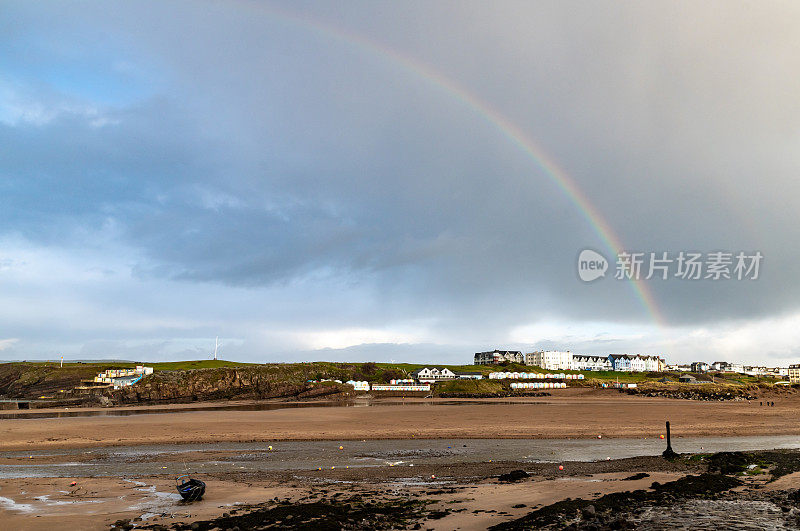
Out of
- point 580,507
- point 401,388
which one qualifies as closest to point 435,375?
point 401,388

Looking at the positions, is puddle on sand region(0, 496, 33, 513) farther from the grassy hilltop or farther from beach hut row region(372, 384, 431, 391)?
A: beach hut row region(372, 384, 431, 391)

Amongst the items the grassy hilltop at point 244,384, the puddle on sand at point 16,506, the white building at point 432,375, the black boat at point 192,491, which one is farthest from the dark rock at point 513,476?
the white building at point 432,375

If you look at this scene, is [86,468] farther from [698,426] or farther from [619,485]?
[698,426]

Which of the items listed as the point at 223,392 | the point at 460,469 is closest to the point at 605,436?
the point at 460,469

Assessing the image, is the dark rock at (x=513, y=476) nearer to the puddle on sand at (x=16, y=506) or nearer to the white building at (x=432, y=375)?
the puddle on sand at (x=16, y=506)

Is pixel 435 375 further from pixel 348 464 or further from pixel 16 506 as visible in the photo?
pixel 16 506

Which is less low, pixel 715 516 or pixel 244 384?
pixel 715 516

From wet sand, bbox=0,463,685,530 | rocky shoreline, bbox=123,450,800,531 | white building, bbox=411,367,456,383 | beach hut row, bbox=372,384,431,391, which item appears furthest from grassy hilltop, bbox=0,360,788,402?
rocky shoreline, bbox=123,450,800,531

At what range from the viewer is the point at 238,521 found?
1628 cm

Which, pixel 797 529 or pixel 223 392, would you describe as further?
pixel 223 392

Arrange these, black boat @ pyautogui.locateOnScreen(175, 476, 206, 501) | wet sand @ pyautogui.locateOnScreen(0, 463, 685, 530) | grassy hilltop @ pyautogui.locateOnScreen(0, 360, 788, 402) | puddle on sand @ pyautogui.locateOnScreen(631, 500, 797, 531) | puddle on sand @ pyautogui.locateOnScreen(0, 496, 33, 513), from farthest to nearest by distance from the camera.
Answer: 1. grassy hilltop @ pyautogui.locateOnScreen(0, 360, 788, 402)
2. black boat @ pyautogui.locateOnScreen(175, 476, 206, 501)
3. puddle on sand @ pyautogui.locateOnScreen(0, 496, 33, 513)
4. wet sand @ pyautogui.locateOnScreen(0, 463, 685, 530)
5. puddle on sand @ pyautogui.locateOnScreen(631, 500, 797, 531)

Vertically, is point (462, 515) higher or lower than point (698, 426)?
higher

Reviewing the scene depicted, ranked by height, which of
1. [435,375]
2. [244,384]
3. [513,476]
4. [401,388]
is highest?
[513,476]

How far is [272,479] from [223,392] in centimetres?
9557
